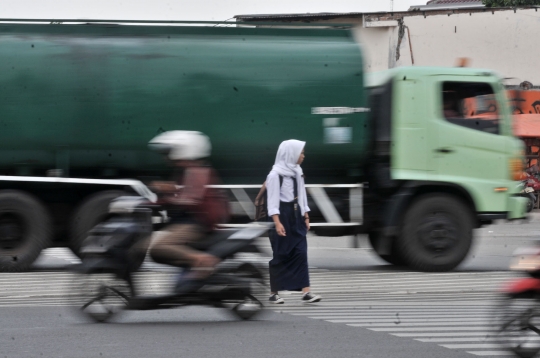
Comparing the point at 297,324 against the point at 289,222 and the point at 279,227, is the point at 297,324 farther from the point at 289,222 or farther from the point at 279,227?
the point at 289,222

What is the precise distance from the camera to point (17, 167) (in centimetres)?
1242

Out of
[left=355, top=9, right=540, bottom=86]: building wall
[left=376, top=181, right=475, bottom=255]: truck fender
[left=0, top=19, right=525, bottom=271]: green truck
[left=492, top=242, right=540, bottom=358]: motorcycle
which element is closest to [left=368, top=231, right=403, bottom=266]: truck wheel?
[left=0, top=19, right=525, bottom=271]: green truck

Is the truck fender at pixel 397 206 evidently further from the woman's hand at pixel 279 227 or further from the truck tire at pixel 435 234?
the woman's hand at pixel 279 227

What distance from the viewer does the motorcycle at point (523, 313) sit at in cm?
576

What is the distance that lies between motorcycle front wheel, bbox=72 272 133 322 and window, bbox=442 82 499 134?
242 inches

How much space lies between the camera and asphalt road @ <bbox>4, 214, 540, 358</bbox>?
22.1 ft

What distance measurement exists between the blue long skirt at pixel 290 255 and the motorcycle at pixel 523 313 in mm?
3740

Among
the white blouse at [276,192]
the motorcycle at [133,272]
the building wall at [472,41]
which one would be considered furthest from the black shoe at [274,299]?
the building wall at [472,41]

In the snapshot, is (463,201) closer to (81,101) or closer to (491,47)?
(81,101)

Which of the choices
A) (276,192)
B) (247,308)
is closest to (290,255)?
(276,192)

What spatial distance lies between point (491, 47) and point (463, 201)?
23.0 metres

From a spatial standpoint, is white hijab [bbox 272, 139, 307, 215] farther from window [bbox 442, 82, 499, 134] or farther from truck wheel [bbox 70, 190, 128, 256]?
window [bbox 442, 82, 499, 134]

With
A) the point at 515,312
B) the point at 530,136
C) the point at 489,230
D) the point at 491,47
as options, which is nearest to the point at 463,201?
the point at 515,312

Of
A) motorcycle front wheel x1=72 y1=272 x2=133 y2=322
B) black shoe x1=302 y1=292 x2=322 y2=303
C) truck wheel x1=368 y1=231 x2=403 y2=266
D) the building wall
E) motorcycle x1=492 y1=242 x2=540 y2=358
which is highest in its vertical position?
the building wall
